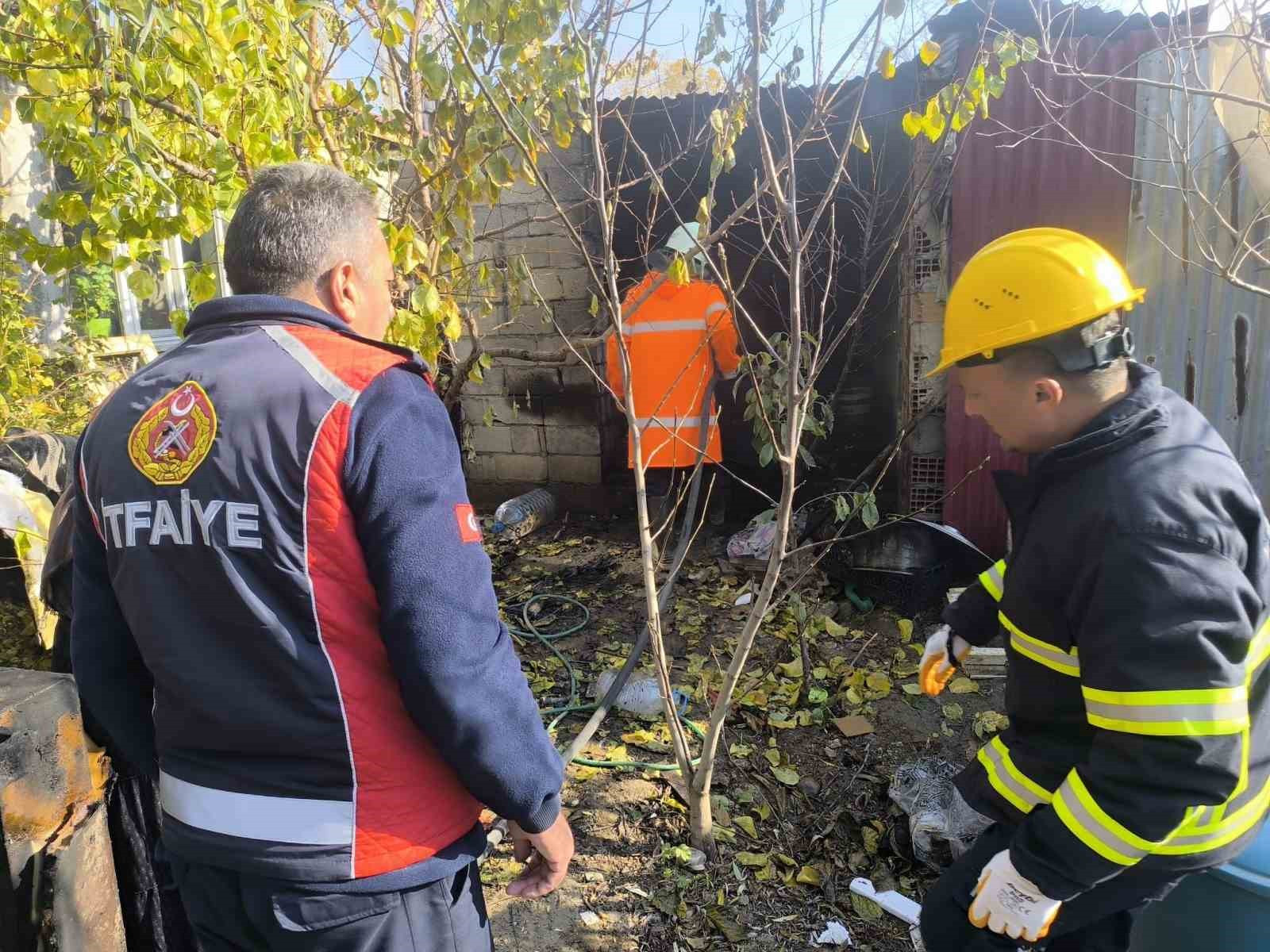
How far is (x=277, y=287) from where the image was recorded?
53.7 inches

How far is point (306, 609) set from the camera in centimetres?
122

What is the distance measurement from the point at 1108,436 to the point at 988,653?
275cm

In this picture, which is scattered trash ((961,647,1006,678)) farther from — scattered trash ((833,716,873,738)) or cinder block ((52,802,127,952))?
cinder block ((52,802,127,952))

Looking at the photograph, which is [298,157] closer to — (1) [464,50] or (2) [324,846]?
(1) [464,50]

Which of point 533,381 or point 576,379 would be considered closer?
point 576,379

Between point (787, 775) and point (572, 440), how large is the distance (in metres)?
3.84

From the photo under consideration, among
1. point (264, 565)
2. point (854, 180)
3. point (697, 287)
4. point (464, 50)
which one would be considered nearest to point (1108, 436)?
point (264, 565)

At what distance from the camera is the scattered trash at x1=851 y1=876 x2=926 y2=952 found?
8.38 ft

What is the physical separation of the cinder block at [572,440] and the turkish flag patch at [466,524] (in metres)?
5.27

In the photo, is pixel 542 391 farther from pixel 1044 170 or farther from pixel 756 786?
pixel 756 786

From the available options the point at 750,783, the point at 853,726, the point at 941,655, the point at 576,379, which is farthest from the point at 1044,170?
the point at 750,783

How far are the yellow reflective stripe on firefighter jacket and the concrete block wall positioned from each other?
4.74 m

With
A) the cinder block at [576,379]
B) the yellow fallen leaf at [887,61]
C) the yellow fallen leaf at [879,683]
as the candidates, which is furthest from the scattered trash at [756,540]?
the yellow fallen leaf at [887,61]

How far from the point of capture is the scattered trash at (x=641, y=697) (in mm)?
3725
